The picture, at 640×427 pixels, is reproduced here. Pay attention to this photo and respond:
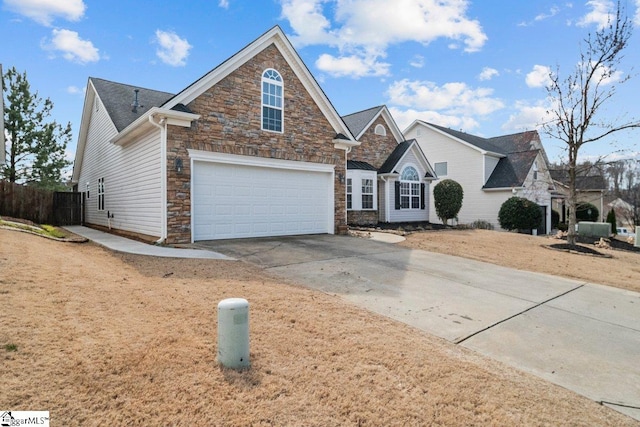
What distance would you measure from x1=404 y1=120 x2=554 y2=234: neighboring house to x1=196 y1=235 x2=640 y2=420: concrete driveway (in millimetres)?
16281

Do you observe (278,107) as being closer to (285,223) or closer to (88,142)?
(285,223)

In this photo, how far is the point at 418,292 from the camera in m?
5.99

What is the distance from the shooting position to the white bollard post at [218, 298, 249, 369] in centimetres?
298

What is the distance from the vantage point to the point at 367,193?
18250 mm

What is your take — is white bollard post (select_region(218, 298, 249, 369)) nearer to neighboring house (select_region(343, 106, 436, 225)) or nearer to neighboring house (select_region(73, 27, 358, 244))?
Answer: neighboring house (select_region(73, 27, 358, 244))

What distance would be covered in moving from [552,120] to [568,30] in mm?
3254

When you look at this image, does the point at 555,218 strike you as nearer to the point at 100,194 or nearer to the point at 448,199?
the point at 448,199

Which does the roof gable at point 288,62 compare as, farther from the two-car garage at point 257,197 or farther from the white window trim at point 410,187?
the white window trim at point 410,187

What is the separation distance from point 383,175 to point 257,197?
9.68 m

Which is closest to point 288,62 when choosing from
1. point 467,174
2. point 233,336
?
point 233,336

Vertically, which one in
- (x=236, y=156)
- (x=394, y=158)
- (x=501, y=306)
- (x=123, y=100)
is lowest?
(x=501, y=306)

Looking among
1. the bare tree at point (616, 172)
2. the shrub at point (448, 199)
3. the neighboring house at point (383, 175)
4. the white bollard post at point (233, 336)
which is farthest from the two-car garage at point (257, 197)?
the bare tree at point (616, 172)

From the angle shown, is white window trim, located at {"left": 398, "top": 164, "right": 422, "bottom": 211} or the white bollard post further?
white window trim, located at {"left": 398, "top": 164, "right": 422, "bottom": 211}

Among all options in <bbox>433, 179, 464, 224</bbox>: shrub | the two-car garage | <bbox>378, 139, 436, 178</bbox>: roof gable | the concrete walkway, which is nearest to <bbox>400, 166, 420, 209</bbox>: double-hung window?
<bbox>378, 139, 436, 178</bbox>: roof gable
